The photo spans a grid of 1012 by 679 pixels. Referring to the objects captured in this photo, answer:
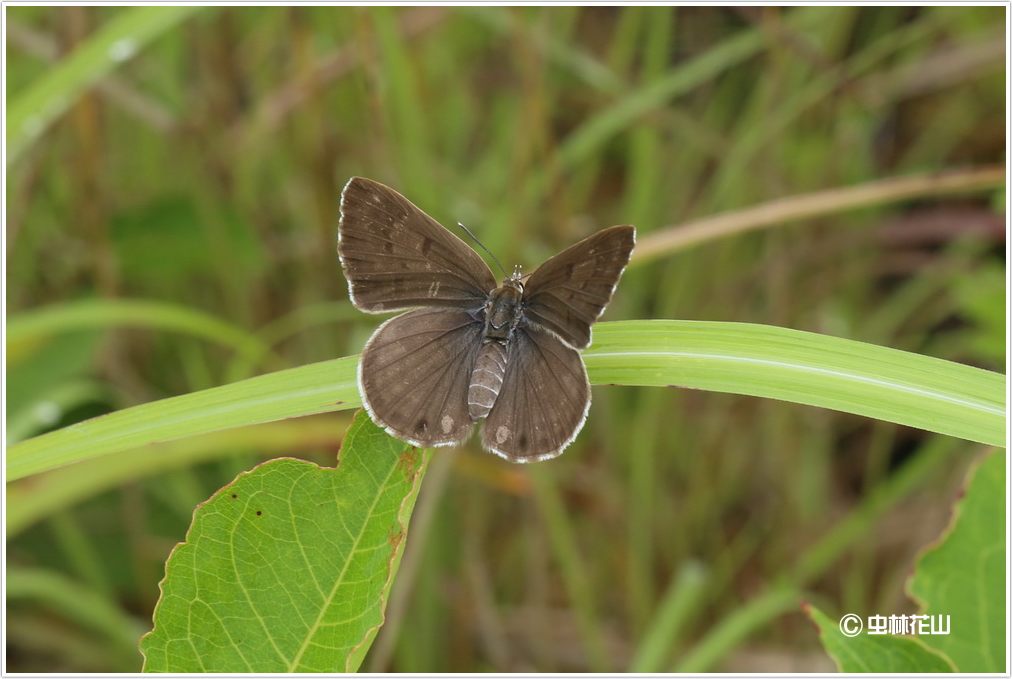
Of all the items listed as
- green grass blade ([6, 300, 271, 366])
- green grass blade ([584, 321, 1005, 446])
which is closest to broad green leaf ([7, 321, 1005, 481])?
green grass blade ([584, 321, 1005, 446])

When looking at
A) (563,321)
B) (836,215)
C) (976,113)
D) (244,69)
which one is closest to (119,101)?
(244,69)

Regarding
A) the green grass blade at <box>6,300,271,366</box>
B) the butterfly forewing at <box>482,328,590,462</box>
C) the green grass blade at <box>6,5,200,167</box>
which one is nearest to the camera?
the butterfly forewing at <box>482,328,590,462</box>

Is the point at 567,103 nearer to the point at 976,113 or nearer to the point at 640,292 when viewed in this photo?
the point at 640,292

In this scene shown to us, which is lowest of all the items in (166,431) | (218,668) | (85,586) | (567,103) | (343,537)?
(218,668)

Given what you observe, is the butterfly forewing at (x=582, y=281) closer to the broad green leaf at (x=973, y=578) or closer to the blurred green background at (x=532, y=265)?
the broad green leaf at (x=973, y=578)

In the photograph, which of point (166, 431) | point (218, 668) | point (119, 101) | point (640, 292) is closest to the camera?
point (218, 668)

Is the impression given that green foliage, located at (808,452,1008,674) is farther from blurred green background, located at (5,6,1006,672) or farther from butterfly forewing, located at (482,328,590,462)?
blurred green background, located at (5,6,1006,672)

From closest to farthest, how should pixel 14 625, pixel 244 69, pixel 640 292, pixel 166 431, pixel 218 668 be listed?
1. pixel 218 668
2. pixel 166 431
3. pixel 14 625
4. pixel 640 292
5. pixel 244 69

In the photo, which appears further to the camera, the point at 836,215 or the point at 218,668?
the point at 836,215
